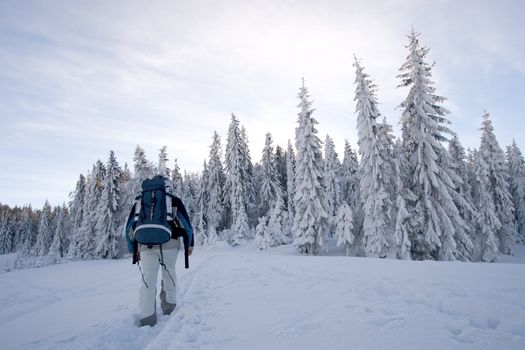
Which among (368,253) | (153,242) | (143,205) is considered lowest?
(368,253)

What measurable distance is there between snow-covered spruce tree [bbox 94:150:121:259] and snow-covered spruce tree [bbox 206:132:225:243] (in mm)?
14981

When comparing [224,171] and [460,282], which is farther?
[224,171]

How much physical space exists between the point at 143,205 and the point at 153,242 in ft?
2.29

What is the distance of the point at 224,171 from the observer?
166 feet

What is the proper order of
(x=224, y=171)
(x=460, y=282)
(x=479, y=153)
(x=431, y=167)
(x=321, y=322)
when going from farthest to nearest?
(x=224, y=171), (x=479, y=153), (x=431, y=167), (x=460, y=282), (x=321, y=322)

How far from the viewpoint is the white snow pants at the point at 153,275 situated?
4535mm

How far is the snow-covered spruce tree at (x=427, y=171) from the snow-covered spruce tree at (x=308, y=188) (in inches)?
332

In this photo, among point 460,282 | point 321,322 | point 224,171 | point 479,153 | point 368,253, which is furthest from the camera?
point 224,171

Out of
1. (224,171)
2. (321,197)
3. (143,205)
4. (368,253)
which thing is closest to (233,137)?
(224,171)

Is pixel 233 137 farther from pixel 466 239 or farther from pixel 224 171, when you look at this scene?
pixel 466 239

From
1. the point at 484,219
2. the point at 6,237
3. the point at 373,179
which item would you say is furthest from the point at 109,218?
the point at 6,237

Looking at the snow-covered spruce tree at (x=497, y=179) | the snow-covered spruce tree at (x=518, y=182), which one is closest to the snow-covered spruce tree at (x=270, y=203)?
the snow-covered spruce tree at (x=497, y=179)

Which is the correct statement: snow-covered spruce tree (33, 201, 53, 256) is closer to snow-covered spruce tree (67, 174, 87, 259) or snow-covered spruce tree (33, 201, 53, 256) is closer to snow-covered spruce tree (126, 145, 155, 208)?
snow-covered spruce tree (67, 174, 87, 259)

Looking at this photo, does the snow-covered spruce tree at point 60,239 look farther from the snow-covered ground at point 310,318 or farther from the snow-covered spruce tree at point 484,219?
the snow-covered spruce tree at point 484,219
